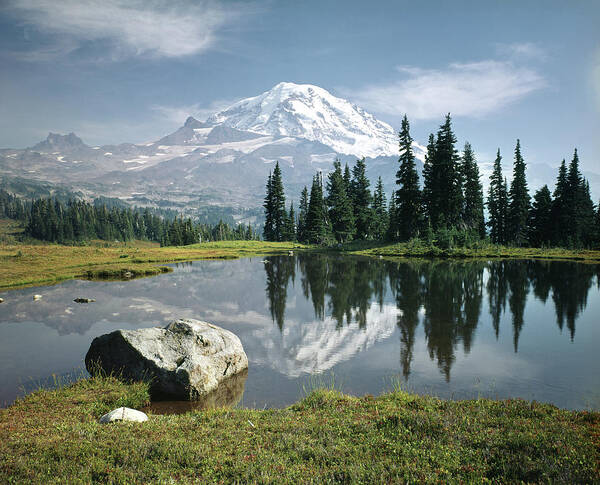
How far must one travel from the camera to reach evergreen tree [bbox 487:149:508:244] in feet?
283

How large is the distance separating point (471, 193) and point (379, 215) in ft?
103

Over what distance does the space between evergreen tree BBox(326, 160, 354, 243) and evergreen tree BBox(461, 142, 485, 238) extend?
29557mm

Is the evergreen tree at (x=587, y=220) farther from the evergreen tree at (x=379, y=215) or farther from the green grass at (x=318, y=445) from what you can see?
the green grass at (x=318, y=445)

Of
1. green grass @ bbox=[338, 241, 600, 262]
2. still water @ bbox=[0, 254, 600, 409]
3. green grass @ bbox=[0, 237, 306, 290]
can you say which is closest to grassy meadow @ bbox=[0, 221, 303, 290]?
green grass @ bbox=[0, 237, 306, 290]

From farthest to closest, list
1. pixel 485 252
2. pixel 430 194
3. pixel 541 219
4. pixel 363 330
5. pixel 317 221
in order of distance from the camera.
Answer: pixel 317 221, pixel 541 219, pixel 430 194, pixel 485 252, pixel 363 330

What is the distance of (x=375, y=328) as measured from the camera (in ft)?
61.9

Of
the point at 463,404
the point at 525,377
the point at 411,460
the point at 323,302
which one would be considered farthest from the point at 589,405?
the point at 323,302

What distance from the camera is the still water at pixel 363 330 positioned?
40.3 feet

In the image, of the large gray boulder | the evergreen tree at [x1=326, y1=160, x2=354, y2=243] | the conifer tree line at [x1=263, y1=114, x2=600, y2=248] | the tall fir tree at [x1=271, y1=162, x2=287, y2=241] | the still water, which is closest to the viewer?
the large gray boulder

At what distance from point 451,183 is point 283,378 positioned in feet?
216

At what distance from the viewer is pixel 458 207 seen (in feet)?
228

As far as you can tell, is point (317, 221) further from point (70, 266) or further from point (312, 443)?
point (312, 443)

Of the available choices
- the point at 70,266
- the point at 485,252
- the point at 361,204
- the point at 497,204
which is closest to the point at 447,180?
the point at 485,252

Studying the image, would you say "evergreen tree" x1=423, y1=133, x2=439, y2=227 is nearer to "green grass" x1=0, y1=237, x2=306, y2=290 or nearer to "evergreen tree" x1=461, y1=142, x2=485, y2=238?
"evergreen tree" x1=461, y1=142, x2=485, y2=238
